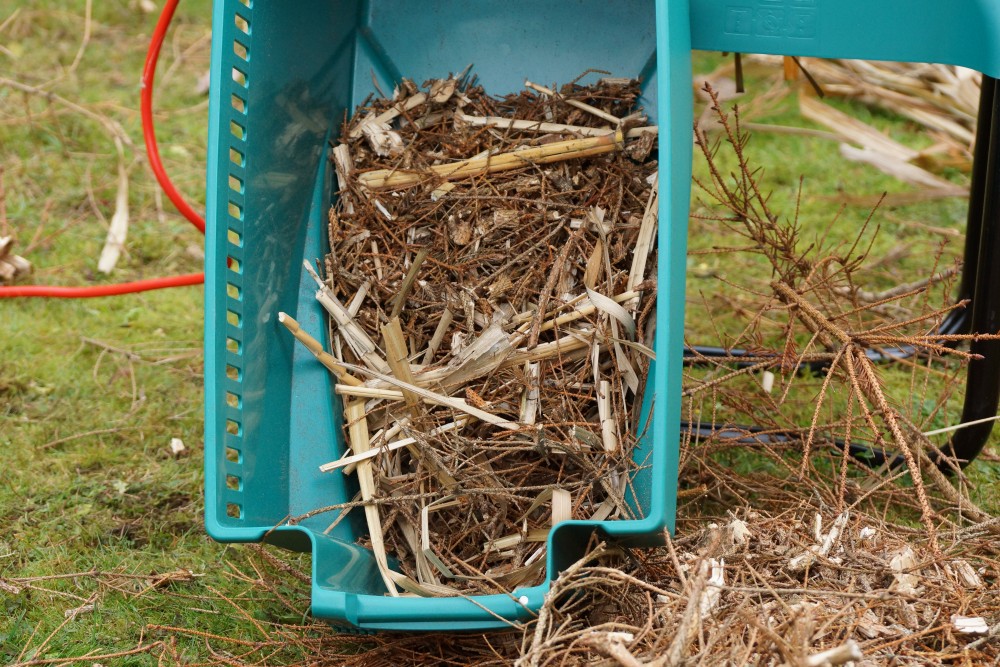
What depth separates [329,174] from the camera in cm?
242

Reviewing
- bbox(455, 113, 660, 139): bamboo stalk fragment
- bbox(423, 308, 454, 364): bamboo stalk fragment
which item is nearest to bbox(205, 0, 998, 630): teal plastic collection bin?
bbox(455, 113, 660, 139): bamboo stalk fragment

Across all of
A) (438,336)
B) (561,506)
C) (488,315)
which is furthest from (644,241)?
(561,506)

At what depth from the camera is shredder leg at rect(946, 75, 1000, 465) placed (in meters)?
2.02

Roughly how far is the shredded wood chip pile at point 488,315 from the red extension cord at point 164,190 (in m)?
0.44

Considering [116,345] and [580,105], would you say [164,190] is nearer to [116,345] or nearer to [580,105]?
[116,345]

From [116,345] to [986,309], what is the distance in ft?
7.44

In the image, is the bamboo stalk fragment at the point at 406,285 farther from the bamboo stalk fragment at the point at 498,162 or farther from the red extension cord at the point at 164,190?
the red extension cord at the point at 164,190

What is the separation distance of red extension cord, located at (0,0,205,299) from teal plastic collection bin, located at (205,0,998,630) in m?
0.30

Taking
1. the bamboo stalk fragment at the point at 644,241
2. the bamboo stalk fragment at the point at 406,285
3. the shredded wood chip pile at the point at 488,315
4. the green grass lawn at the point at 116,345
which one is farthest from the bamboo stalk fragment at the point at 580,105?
the green grass lawn at the point at 116,345

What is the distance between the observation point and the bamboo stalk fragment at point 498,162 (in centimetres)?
230

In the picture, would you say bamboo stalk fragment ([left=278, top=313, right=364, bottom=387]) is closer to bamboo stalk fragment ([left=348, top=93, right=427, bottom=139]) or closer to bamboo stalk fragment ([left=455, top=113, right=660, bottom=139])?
bamboo stalk fragment ([left=348, top=93, right=427, bottom=139])

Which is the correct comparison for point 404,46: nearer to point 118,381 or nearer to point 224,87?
point 224,87

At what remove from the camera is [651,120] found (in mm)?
2369

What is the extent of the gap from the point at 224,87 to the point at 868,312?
1.85 meters
